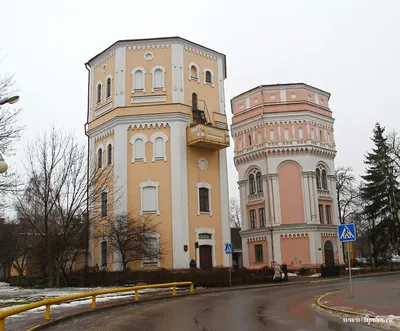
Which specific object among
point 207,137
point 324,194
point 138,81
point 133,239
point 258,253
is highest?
point 138,81

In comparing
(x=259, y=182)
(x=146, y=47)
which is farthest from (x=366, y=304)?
(x=259, y=182)

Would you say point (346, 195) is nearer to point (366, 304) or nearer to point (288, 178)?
point (288, 178)

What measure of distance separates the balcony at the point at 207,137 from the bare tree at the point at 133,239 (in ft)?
21.2

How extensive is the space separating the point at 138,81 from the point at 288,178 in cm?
1984

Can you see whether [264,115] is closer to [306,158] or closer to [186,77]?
[306,158]

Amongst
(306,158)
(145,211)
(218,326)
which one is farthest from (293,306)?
(306,158)

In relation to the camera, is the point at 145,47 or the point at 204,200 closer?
the point at 204,200

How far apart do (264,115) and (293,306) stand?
34.4 metres

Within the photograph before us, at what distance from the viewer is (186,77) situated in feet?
117

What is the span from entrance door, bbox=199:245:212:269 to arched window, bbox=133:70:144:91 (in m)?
12.7

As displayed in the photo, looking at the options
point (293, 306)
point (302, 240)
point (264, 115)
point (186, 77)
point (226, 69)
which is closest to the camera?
point (293, 306)

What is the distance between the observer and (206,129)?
33.5 m

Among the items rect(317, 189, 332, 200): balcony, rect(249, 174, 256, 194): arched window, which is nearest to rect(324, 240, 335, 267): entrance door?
rect(317, 189, 332, 200): balcony

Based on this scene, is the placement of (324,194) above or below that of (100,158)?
below
